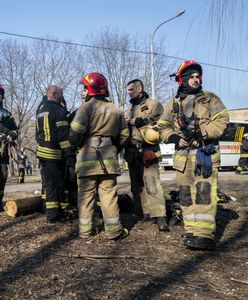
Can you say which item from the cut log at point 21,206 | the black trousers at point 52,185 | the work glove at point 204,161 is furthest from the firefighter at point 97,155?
the cut log at point 21,206

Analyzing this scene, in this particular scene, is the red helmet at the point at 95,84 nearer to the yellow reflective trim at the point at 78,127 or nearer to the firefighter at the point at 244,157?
the yellow reflective trim at the point at 78,127

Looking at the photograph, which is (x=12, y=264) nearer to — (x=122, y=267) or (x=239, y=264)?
(x=122, y=267)

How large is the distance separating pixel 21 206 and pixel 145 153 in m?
2.12

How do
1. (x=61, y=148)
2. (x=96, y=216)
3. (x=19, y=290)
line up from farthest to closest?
(x=96, y=216) → (x=61, y=148) → (x=19, y=290)

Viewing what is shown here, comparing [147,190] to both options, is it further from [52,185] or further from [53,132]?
[53,132]

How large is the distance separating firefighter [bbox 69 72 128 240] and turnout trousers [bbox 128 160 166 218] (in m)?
0.62

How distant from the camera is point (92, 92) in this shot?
4.89 metres

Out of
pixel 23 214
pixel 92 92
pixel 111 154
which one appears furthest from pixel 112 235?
pixel 23 214

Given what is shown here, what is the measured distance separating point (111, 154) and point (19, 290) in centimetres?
214

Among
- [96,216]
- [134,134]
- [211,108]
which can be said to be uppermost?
[211,108]

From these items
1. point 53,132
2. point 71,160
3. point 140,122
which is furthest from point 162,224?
point 53,132

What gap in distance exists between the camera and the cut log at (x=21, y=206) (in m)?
6.09

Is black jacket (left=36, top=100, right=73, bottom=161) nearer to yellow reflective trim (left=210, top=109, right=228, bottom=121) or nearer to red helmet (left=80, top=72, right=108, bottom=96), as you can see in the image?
red helmet (left=80, top=72, right=108, bottom=96)

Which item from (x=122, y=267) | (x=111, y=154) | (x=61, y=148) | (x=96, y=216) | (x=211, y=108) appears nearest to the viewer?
(x=122, y=267)
